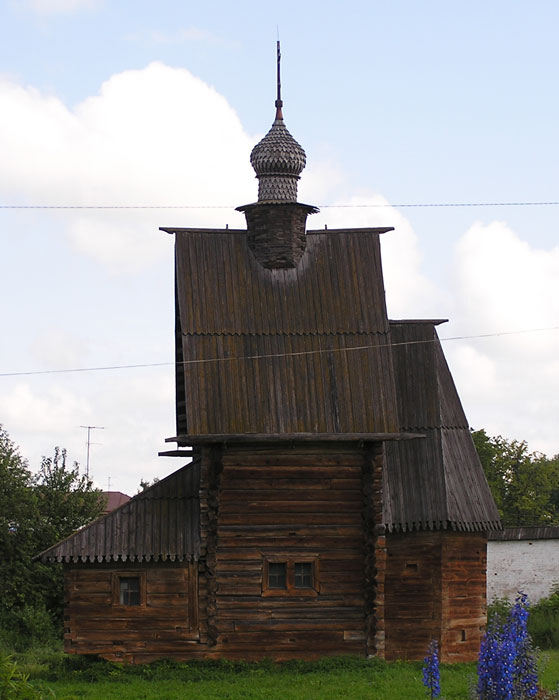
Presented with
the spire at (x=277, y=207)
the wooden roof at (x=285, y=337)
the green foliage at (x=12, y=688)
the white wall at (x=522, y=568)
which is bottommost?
the green foliage at (x=12, y=688)

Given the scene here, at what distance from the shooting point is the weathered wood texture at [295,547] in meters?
22.5

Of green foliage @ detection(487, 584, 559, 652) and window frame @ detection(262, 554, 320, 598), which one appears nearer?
window frame @ detection(262, 554, 320, 598)

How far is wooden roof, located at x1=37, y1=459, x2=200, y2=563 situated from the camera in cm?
2203

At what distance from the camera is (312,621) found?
2252 cm

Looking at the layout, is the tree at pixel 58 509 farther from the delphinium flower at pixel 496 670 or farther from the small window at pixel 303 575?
the delphinium flower at pixel 496 670

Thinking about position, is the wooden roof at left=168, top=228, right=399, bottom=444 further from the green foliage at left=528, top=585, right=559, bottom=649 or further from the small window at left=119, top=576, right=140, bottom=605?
the green foliage at left=528, top=585, right=559, bottom=649

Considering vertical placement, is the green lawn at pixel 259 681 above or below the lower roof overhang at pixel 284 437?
below

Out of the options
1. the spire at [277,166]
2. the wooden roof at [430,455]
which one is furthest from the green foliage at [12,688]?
the spire at [277,166]

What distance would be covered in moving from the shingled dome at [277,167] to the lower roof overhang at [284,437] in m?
5.57

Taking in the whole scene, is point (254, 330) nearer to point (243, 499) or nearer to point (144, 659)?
point (243, 499)

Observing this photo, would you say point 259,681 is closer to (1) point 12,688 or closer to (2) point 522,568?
(1) point 12,688

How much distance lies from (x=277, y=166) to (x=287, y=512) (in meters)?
7.49

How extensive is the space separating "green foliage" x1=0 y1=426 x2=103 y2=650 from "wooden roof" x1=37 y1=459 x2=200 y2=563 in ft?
24.3

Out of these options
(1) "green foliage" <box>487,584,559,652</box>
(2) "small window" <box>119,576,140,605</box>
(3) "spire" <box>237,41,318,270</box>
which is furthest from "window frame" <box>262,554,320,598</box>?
(1) "green foliage" <box>487,584,559,652</box>
